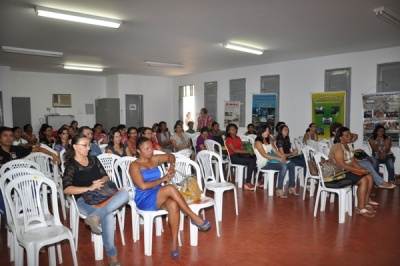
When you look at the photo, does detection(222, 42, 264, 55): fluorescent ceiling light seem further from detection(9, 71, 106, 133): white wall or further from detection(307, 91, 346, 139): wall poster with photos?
detection(9, 71, 106, 133): white wall

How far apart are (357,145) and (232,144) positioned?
3571 mm

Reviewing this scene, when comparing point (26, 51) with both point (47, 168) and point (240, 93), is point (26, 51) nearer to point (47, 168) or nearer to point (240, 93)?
point (47, 168)

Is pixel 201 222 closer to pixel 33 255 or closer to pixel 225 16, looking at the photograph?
pixel 33 255

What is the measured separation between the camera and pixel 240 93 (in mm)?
10234

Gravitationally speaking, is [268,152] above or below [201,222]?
above

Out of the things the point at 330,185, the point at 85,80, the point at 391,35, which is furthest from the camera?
the point at 85,80

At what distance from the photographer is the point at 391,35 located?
5.95 m

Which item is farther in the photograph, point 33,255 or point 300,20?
point 300,20

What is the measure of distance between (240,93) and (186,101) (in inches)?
116

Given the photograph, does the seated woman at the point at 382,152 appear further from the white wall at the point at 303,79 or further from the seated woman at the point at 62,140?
the seated woman at the point at 62,140

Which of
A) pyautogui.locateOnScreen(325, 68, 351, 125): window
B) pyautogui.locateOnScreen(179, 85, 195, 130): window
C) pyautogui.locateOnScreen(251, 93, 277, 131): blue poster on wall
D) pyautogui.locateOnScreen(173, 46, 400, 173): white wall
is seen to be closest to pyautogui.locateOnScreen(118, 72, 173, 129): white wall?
pyautogui.locateOnScreen(179, 85, 195, 130): window

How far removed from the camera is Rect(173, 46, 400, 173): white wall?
7.29 meters

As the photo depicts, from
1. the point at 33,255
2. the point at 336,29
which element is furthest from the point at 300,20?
the point at 33,255

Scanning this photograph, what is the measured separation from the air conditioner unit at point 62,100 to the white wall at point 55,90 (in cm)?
13
